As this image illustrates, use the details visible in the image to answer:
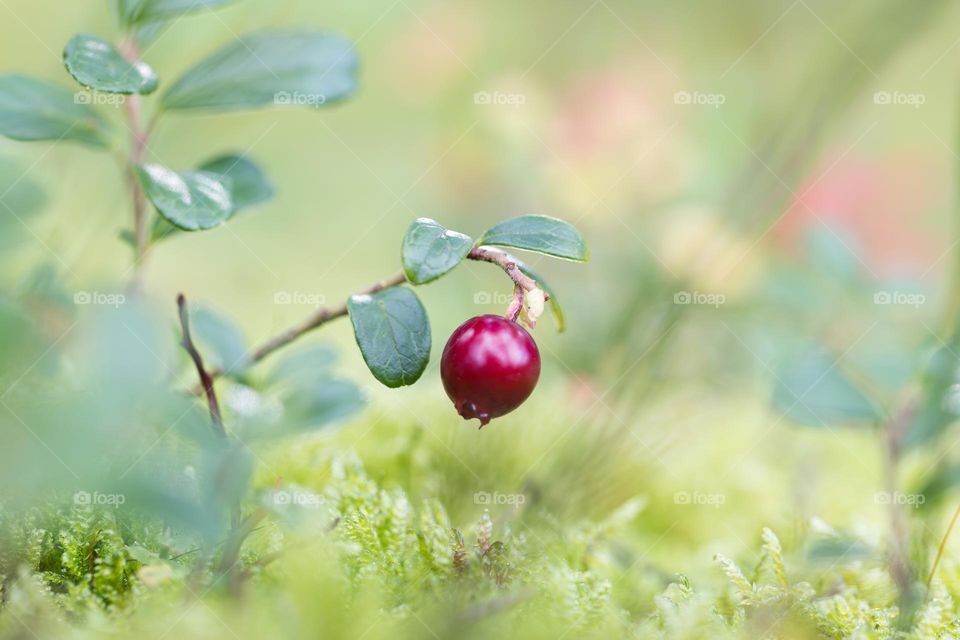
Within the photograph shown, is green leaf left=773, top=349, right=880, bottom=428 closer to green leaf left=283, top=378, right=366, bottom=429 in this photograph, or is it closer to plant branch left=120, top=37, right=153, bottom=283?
green leaf left=283, top=378, right=366, bottom=429

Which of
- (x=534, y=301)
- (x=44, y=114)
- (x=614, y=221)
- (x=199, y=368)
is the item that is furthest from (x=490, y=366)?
(x=614, y=221)

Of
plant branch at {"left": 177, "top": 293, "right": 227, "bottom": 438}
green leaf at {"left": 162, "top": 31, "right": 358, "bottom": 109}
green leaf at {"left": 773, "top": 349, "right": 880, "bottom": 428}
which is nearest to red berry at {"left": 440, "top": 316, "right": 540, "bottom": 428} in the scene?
plant branch at {"left": 177, "top": 293, "right": 227, "bottom": 438}

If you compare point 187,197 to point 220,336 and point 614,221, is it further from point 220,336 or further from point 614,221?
point 614,221

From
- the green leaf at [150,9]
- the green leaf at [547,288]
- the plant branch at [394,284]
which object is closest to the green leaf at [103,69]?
the green leaf at [150,9]

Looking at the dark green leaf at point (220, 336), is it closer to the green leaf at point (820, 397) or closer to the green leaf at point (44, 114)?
the green leaf at point (44, 114)

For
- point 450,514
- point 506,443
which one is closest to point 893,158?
point 506,443

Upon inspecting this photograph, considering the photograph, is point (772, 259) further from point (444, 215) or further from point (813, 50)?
point (813, 50)
